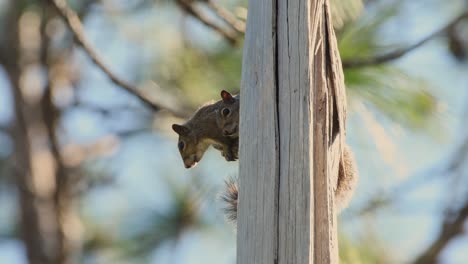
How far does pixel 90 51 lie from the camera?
10.0 feet

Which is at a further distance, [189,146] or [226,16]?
[226,16]

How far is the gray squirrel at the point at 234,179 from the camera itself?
75.4 inches

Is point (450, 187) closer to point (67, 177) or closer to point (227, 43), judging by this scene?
point (227, 43)

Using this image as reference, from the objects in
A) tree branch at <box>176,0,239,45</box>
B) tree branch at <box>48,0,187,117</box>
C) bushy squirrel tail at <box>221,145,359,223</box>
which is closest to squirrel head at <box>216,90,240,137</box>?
bushy squirrel tail at <box>221,145,359,223</box>

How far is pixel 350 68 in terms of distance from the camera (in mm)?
2797

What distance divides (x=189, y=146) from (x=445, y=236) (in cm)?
148

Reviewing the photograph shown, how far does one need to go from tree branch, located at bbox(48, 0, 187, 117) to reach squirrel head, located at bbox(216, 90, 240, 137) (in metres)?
1.04

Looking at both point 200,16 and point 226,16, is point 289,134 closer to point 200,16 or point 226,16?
point 226,16

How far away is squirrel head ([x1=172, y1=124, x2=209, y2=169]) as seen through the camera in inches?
87.8

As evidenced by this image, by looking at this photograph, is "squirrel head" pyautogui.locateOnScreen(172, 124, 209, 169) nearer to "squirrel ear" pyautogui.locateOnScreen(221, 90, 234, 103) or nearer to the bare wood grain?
"squirrel ear" pyautogui.locateOnScreen(221, 90, 234, 103)

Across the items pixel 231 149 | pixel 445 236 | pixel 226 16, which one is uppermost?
pixel 226 16

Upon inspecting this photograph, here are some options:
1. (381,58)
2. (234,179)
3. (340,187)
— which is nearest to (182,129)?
(234,179)

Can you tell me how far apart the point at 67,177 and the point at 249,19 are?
3052 millimetres

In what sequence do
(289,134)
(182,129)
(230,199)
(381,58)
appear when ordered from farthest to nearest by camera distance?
(381,58) → (182,129) → (230,199) → (289,134)
